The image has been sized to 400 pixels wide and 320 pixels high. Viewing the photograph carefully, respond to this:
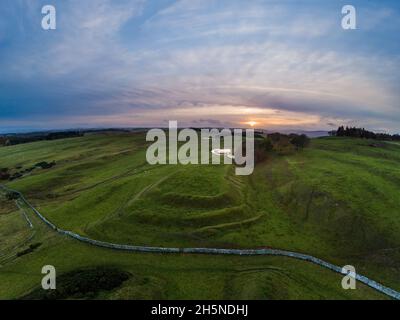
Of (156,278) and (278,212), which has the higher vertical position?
(278,212)

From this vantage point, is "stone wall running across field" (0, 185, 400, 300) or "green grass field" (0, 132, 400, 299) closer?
"stone wall running across field" (0, 185, 400, 300)

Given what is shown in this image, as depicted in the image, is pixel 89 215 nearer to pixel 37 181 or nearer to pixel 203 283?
pixel 203 283

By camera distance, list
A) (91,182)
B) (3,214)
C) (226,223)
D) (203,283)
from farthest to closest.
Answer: (91,182) < (3,214) < (226,223) < (203,283)

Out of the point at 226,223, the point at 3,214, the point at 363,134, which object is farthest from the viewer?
the point at 363,134

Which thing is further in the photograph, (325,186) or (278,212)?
(325,186)

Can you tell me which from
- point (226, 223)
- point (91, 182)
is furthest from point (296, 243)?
point (91, 182)

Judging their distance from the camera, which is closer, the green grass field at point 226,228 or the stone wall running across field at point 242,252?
the stone wall running across field at point 242,252

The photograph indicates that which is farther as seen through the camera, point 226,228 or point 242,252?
point 226,228

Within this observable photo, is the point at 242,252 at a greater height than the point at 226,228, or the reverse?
the point at 226,228
